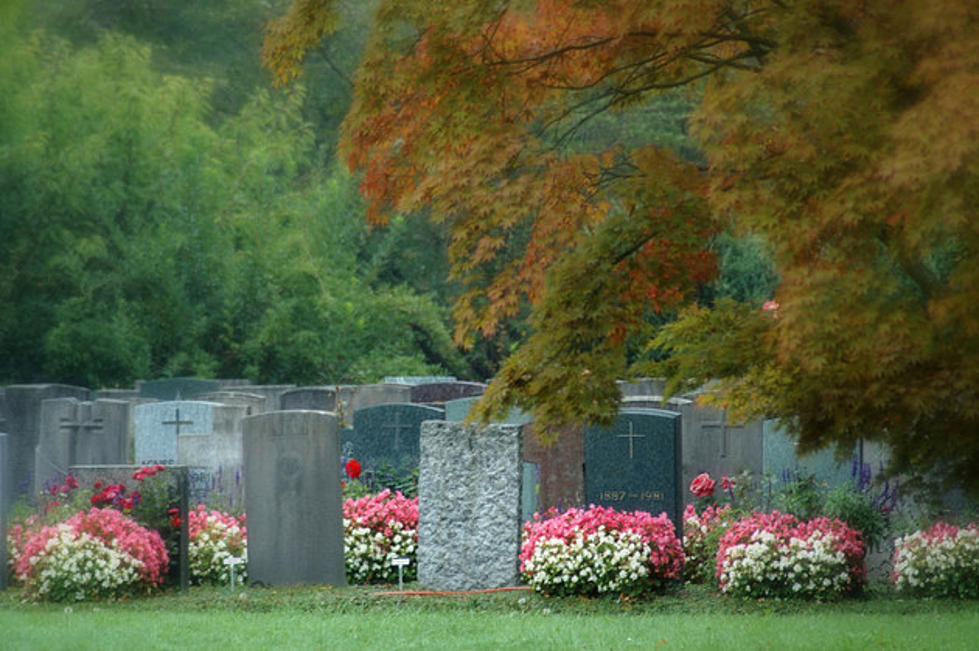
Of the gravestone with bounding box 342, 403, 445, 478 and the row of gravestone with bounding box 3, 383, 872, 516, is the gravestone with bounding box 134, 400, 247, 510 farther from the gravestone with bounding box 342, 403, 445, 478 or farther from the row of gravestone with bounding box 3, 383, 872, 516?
the gravestone with bounding box 342, 403, 445, 478

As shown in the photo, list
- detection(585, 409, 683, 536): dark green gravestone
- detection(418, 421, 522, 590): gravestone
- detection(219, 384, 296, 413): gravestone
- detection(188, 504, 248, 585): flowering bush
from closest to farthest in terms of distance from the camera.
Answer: detection(418, 421, 522, 590): gravestone < detection(585, 409, 683, 536): dark green gravestone < detection(188, 504, 248, 585): flowering bush < detection(219, 384, 296, 413): gravestone

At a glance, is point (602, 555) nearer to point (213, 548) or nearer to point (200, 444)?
point (213, 548)

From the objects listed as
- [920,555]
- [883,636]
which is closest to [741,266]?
[920,555]

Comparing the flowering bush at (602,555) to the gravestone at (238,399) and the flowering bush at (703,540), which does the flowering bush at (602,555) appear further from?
the gravestone at (238,399)

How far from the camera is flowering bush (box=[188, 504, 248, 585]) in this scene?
12.7 meters

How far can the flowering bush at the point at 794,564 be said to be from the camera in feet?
37.2

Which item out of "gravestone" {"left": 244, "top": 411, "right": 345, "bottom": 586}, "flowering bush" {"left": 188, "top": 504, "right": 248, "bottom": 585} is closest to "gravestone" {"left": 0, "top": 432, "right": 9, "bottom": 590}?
"flowering bush" {"left": 188, "top": 504, "right": 248, "bottom": 585}

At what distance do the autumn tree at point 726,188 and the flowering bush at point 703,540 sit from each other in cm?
414

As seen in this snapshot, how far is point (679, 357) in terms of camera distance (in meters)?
8.34

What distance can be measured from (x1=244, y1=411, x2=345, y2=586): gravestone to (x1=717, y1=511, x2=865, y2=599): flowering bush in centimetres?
347

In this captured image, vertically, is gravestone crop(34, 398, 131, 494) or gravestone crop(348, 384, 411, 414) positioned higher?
gravestone crop(348, 384, 411, 414)

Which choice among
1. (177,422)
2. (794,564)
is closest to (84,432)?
(177,422)

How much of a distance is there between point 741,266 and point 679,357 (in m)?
23.5

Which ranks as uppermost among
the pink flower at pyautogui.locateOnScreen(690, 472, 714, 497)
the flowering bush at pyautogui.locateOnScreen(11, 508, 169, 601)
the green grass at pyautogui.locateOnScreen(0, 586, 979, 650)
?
the pink flower at pyautogui.locateOnScreen(690, 472, 714, 497)
